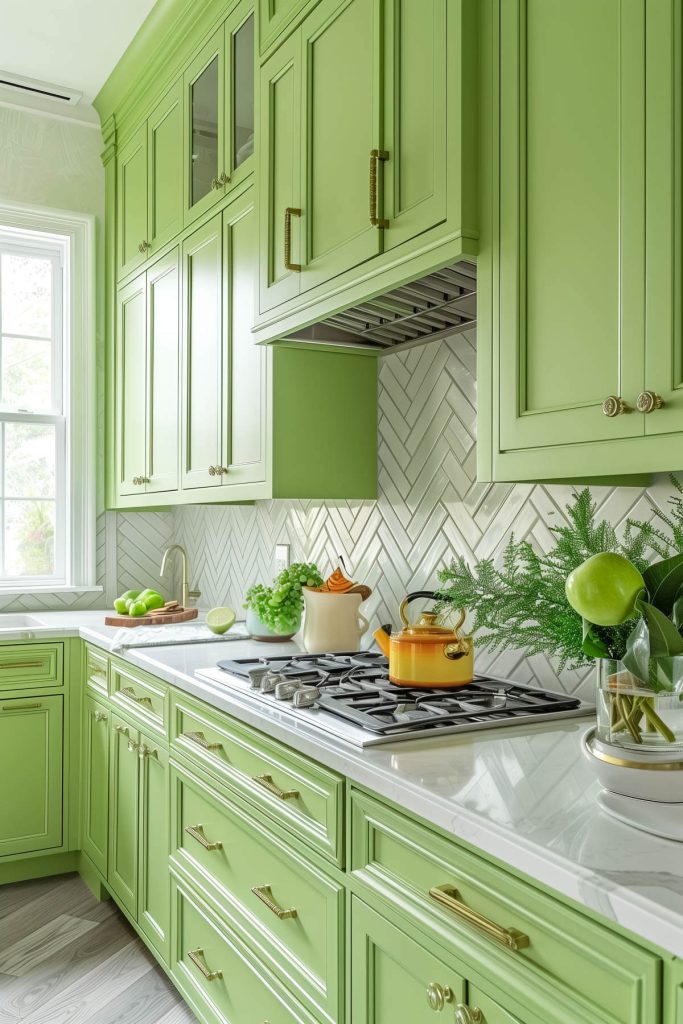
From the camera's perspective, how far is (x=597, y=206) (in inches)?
47.8

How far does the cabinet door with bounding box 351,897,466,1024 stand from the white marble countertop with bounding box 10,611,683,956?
0.65ft

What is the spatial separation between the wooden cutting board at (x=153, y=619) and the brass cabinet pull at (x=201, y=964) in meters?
1.27

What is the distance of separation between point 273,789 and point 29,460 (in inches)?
102

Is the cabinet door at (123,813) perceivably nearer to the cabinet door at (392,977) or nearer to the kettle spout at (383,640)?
the kettle spout at (383,640)

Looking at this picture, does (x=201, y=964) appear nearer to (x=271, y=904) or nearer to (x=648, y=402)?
(x=271, y=904)

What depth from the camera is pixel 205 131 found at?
270 cm

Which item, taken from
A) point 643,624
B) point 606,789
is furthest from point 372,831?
point 643,624

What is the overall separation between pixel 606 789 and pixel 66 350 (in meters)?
3.23

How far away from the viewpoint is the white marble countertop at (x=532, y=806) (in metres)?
0.83

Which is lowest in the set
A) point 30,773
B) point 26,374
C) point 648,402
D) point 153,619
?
point 30,773

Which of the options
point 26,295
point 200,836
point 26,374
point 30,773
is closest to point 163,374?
point 26,374

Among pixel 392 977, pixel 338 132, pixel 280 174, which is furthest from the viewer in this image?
pixel 280 174

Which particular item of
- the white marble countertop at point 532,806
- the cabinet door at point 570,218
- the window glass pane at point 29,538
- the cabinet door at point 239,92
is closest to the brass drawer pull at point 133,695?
the white marble countertop at point 532,806

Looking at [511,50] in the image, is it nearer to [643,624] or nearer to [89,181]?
[643,624]
